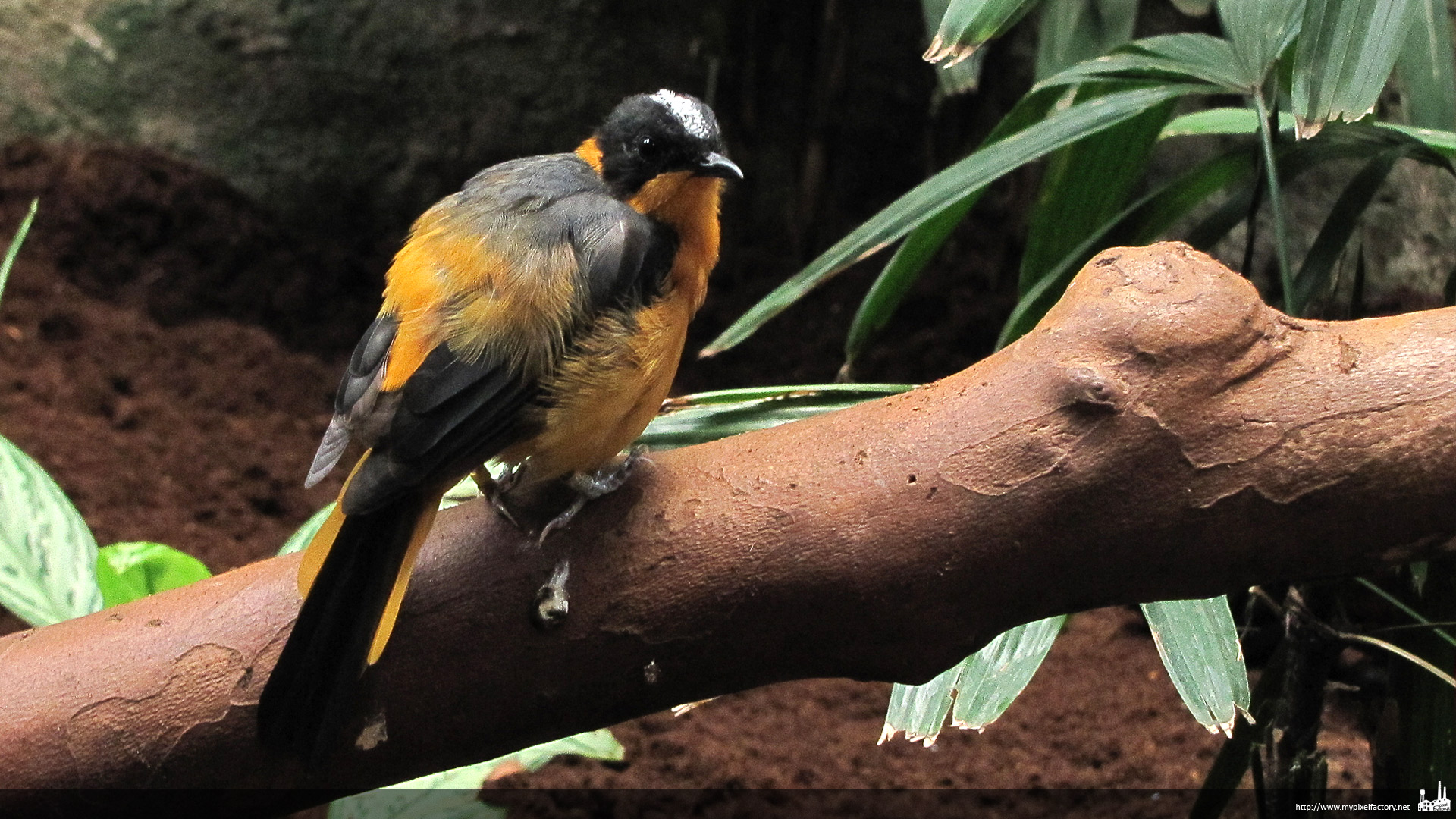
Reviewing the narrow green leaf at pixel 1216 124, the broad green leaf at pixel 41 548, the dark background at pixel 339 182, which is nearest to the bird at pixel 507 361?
the broad green leaf at pixel 41 548

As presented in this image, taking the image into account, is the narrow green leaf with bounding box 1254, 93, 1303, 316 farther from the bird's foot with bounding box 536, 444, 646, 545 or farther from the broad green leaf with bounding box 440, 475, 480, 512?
the broad green leaf with bounding box 440, 475, 480, 512

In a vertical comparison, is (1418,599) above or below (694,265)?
below

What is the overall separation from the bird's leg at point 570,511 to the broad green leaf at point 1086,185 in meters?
1.06

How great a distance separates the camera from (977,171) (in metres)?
2.11

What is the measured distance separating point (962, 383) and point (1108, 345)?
180 millimetres

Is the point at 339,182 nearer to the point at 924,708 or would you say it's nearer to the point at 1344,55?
the point at 924,708

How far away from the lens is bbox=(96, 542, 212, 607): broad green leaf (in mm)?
2467

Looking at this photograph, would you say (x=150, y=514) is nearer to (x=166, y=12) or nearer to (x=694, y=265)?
(x=166, y=12)

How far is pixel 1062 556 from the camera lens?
1451 millimetres

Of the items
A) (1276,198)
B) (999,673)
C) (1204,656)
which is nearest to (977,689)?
(999,673)

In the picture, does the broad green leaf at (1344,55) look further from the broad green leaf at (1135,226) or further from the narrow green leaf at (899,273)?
the narrow green leaf at (899,273)

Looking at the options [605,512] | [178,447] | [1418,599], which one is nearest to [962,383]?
[605,512]

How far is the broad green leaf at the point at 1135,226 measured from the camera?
228 cm

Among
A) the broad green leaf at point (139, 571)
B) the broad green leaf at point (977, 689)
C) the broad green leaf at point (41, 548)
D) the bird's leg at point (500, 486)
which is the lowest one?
the broad green leaf at point (139, 571)
